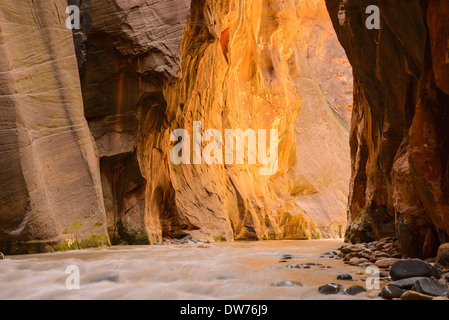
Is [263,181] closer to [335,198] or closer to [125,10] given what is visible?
[335,198]

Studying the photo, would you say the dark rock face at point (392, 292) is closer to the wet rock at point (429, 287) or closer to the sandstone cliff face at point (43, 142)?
the wet rock at point (429, 287)

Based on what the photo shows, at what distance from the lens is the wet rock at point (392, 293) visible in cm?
318

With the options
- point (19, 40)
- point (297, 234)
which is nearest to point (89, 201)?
point (19, 40)

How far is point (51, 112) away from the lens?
8891mm

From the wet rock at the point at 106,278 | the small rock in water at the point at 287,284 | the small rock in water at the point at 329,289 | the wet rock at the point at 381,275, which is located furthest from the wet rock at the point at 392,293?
the wet rock at the point at 106,278

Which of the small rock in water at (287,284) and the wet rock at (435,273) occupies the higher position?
the wet rock at (435,273)

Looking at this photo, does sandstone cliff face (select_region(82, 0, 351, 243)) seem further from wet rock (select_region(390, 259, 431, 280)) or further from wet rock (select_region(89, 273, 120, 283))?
wet rock (select_region(390, 259, 431, 280))

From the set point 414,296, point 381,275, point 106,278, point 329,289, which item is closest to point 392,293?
point 414,296

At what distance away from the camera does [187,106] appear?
50.2 ft

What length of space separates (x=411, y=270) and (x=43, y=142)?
22.9 feet

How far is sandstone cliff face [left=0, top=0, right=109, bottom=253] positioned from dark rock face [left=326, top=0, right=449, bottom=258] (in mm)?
5704

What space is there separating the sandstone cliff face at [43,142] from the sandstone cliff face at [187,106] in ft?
5.47

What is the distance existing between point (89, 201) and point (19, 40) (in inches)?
134
